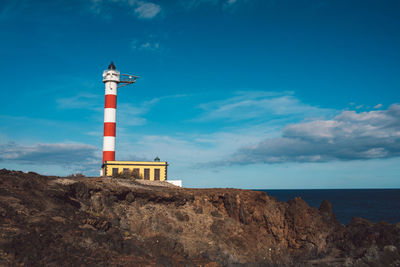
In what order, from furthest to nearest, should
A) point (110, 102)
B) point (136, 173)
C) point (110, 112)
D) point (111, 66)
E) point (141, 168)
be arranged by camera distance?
point (111, 66), point (110, 102), point (110, 112), point (141, 168), point (136, 173)

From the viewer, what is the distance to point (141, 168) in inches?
1565

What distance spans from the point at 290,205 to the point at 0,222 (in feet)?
63.5

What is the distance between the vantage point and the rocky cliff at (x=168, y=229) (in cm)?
1518

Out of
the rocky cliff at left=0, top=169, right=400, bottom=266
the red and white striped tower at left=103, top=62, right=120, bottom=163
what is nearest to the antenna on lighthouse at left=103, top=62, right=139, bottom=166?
the red and white striped tower at left=103, top=62, right=120, bottom=163

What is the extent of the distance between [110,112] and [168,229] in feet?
79.4

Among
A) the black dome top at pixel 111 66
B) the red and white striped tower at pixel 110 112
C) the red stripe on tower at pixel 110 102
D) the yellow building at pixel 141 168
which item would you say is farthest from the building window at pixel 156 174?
the black dome top at pixel 111 66

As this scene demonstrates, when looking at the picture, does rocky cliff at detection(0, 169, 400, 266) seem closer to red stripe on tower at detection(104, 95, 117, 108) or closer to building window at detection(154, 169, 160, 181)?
building window at detection(154, 169, 160, 181)

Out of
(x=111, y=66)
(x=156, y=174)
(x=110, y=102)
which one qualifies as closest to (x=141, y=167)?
(x=156, y=174)

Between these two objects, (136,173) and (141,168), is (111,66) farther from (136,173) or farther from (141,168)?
(136,173)

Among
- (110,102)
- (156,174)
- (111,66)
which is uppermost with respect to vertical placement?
(111,66)

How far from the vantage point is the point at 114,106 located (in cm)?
4338

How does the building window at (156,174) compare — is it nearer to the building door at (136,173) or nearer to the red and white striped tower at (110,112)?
the building door at (136,173)

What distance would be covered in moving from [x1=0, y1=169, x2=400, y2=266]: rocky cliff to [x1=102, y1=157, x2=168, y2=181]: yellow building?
1424 cm

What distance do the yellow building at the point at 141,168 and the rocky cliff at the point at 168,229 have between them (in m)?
14.2
